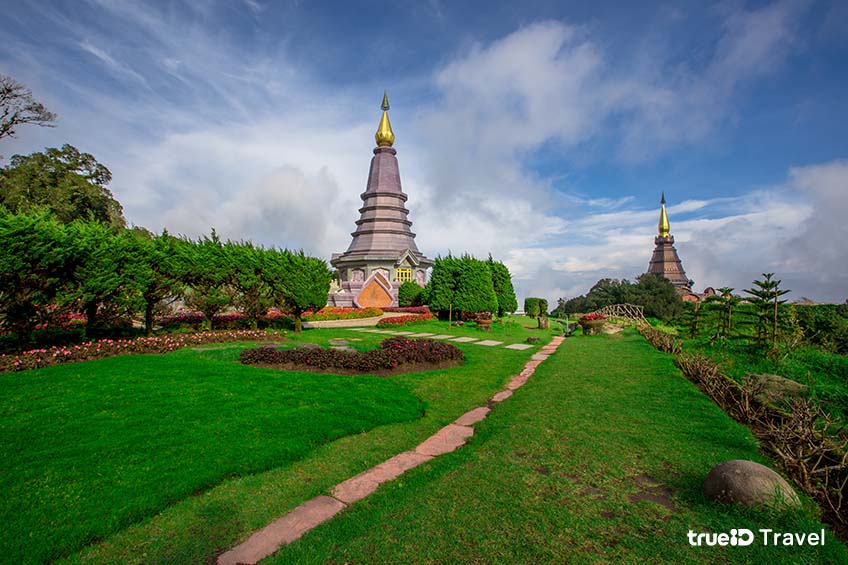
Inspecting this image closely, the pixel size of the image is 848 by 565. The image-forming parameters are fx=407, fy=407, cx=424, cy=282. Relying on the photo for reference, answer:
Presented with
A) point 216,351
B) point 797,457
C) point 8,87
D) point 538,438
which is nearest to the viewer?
point 797,457

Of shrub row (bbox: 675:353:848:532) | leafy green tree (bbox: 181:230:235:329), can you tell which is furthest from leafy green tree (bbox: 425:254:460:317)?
shrub row (bbox: 675:353:848:532)

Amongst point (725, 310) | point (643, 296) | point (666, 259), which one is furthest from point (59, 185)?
point (666, 259)

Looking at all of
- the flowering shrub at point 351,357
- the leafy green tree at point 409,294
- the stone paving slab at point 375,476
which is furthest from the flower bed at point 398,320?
the stone paving slab at point 375,476

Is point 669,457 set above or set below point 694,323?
below

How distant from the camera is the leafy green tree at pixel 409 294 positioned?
106 feet

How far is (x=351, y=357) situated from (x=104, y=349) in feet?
19.9

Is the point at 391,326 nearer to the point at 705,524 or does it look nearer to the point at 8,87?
the point at 705,524

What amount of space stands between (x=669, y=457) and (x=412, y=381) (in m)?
4.75

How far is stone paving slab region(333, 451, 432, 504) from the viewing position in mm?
3711

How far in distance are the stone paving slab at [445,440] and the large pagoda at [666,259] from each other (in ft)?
180

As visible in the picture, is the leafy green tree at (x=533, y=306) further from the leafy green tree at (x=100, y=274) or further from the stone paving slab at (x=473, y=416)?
the leafy green tree at (x=100, y=274)

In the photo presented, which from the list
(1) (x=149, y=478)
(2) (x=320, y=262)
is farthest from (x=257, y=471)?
(2) (x=320, y=262)

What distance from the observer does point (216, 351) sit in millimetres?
10391

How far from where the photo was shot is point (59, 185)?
27.0 m
